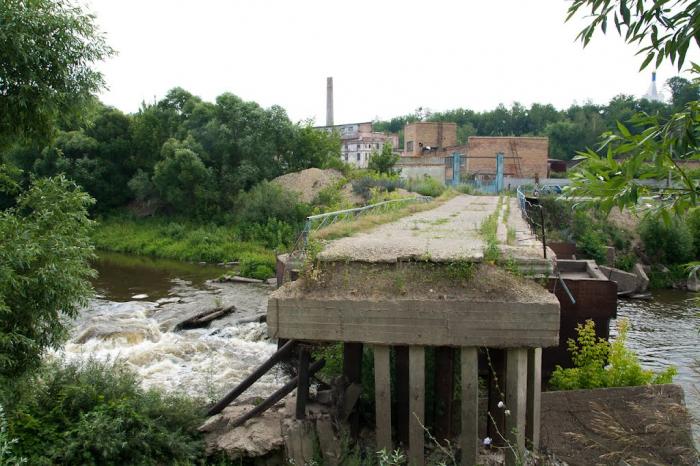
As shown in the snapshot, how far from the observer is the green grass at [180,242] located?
1163 inches

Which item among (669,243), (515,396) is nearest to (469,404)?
(515,396)

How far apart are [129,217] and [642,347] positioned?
32388 mm

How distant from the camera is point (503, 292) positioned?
7.22m

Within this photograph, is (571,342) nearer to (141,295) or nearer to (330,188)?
(141,295)

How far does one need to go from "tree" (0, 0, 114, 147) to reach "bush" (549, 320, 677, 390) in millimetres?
8228

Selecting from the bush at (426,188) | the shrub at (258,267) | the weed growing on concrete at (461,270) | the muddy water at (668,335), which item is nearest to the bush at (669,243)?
the muddy water at (668,335)

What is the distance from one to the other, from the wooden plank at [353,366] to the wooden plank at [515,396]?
2010mm

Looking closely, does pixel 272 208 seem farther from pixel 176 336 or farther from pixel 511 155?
pixel 511 155

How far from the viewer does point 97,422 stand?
7.22m

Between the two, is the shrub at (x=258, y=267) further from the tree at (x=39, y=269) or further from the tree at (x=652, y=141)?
the tree at (x=652, y=141)

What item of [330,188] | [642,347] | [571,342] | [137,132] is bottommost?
[642,347]

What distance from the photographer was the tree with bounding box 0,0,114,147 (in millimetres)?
7320

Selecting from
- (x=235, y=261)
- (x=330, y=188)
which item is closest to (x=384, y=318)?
(x=235, y=261)

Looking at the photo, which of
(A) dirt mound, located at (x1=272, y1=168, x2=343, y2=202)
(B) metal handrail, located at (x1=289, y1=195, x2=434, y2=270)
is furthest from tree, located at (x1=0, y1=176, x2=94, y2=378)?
(A) dirt mound, located at (x1=272, y1=168, x2=343, y2=202)
